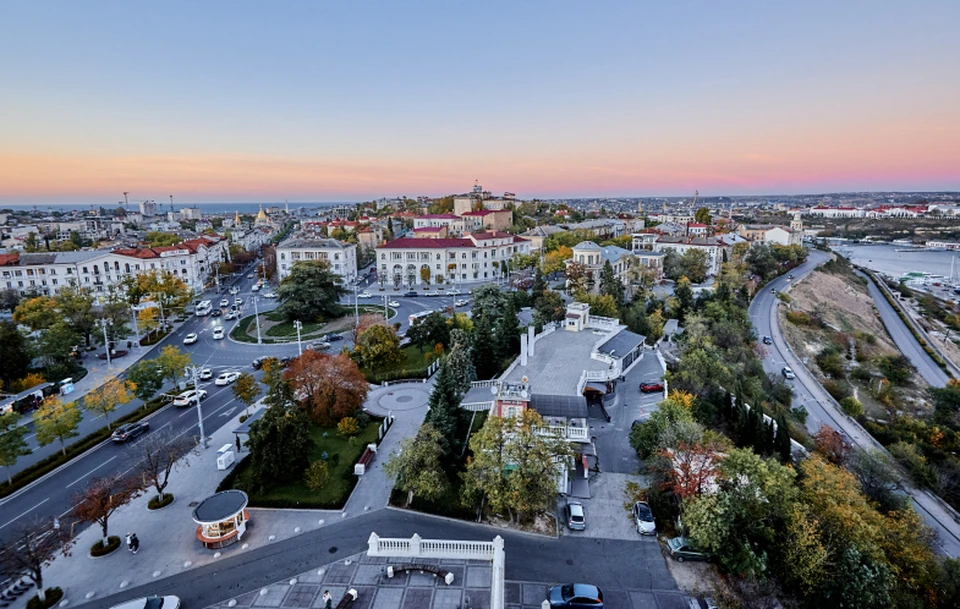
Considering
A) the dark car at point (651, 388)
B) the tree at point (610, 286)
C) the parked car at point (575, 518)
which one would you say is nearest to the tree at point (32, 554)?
the parked car at point (575, 518)

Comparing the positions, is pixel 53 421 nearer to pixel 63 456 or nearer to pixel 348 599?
pixel 63 456

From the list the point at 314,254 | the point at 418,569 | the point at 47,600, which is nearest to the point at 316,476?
the point at 418,569

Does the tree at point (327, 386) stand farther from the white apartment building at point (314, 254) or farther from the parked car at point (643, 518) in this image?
the white apartment building at point (314, 254)

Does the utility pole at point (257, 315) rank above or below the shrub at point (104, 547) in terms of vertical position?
above

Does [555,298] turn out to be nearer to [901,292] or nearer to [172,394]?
[172,394]

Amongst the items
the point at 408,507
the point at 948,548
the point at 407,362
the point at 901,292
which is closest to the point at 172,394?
the point at 407,362

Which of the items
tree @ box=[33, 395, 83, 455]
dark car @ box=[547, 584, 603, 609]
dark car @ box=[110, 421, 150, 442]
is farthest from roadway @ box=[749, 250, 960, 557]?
tree @ box=[33, 395, 83, 455]
